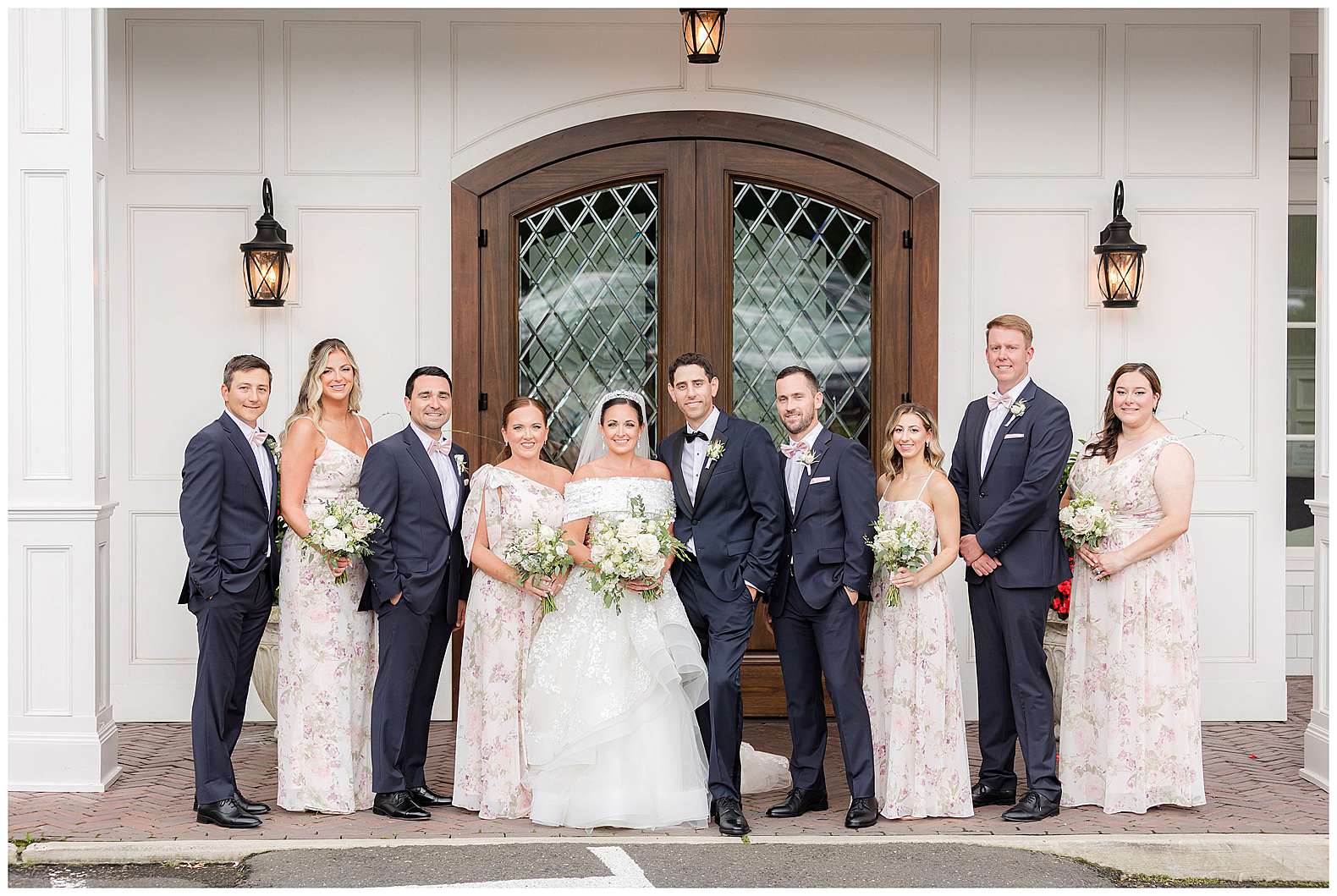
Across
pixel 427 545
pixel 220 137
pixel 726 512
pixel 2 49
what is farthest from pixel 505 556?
pixel 220 137

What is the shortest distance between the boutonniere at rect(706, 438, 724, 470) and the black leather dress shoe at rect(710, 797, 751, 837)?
4.88ft

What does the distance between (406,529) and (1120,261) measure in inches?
183

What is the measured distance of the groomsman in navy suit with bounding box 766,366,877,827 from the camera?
17.8 ft

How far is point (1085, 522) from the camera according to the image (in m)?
5.52

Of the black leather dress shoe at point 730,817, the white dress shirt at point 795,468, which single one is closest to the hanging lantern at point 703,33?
the white dress shirt at point 795,468

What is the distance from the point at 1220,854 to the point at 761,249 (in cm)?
438

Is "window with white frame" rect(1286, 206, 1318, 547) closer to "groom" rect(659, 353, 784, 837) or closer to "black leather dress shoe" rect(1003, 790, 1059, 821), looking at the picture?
"black leather dress shoe" rect(1003, 790, 1059, 821)

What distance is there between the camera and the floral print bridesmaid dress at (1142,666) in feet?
18.2

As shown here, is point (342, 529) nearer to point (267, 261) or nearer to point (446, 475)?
point (446, 475)

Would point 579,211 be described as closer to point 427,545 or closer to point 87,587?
point 427,545

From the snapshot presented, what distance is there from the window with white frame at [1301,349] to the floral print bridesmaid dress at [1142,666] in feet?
12.7

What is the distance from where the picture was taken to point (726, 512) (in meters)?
5.48

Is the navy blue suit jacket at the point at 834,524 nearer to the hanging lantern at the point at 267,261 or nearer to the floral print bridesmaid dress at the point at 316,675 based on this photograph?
the floral print bridesmaid dress at the point at 316,675

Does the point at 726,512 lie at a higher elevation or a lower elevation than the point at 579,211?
lower
